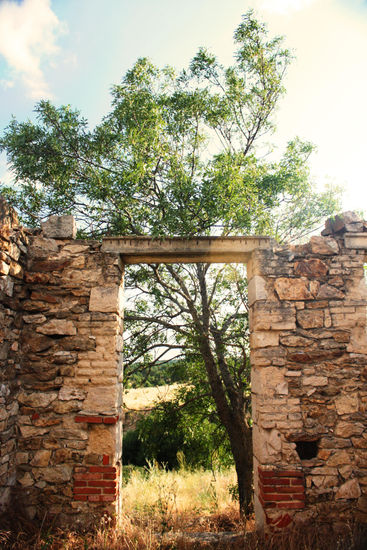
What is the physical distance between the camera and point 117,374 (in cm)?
364

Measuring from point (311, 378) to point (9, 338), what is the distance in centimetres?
307

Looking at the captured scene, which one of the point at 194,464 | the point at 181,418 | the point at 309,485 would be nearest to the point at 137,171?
the point at 309,485

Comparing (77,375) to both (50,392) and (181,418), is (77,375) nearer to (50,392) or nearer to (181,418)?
(50,392)

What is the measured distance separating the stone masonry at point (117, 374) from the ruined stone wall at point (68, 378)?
0.04 feet

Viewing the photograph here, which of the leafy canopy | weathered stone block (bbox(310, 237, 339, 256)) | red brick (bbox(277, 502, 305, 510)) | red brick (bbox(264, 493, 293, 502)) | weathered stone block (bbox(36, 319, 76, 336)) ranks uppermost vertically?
the leafy canopy

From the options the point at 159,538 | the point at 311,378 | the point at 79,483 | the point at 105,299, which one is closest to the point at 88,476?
the point at 79,483

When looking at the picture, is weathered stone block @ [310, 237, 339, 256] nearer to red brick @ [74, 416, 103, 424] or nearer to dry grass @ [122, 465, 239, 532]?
red brick @ [74, 416, 103, 424]

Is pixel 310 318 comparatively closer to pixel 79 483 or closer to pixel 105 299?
pixel 105 299

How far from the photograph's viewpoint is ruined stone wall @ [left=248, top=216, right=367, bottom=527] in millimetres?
3393

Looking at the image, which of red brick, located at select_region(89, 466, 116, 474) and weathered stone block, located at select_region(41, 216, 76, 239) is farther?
weathered stone block, located at select_region(41, 216, 76, 239)

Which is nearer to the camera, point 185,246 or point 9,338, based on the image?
point 9,338

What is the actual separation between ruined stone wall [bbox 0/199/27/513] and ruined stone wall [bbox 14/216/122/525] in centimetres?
9

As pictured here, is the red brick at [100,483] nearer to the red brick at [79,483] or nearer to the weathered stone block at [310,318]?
the red brick at [79,483]

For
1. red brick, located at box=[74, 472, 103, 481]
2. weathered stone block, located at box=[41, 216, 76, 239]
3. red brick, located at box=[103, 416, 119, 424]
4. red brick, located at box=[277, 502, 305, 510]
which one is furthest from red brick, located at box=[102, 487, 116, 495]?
weathered stone block, located at box=[41, 216, 76, 239]
